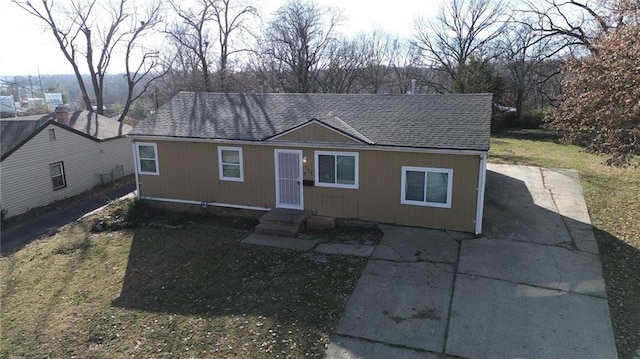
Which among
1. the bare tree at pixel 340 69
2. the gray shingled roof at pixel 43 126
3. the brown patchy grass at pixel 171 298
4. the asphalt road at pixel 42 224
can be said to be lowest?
the asphalt road at pixel 42 224

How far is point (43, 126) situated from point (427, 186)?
52.4 feet

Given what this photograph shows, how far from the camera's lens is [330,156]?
12109mm

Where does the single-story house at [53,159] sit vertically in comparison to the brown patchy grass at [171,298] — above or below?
above

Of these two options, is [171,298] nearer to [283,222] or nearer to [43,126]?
[283,222]

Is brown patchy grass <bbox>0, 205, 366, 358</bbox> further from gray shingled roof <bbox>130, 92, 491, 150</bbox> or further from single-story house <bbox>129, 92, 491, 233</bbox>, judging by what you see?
gray shingled roof <bbox>130, 92, 491, 150</bbox>

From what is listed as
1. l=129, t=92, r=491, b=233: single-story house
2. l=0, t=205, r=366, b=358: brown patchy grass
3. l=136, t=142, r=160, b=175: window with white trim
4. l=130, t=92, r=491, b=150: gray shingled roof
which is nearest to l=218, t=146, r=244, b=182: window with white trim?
l=129, t=92, r=491, b=233: single-story house

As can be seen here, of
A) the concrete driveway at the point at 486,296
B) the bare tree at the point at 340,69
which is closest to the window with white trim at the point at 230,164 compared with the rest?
the concrete driveway at the point at 486,296

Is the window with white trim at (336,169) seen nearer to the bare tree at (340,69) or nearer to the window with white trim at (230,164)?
the window with white trim at (230,164)

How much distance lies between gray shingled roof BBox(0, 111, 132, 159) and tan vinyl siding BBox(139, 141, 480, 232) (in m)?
6.68

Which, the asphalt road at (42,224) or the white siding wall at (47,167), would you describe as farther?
the white siding wall at (47,167)

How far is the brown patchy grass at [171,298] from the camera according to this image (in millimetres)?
7168

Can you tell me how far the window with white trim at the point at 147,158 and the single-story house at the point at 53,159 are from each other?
20.1ft

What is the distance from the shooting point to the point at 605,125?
1160cm

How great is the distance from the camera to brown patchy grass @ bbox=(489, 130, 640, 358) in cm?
736
